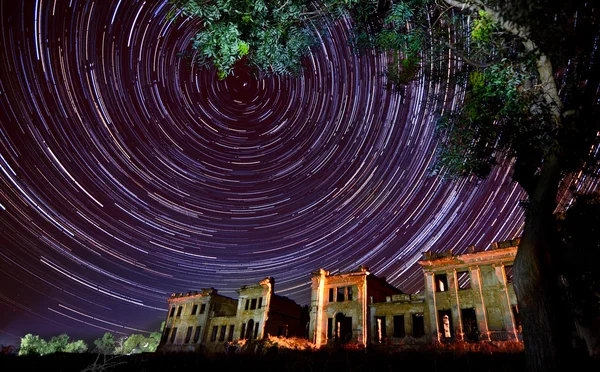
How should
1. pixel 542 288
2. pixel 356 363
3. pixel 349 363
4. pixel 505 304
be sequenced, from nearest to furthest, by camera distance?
pixel 542 288 < pixel 349 363 < pixel 356 363 < pixel 505 304

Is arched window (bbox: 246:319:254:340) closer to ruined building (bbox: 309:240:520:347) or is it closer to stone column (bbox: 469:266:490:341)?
ruined building (bbox: 309:240:520:347)

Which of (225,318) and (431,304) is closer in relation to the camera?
(431,304)

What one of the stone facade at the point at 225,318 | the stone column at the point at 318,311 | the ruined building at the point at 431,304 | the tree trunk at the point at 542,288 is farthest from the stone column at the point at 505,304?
the stone facade at the point at 225,318

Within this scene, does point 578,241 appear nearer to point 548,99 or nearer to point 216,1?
point 548,99

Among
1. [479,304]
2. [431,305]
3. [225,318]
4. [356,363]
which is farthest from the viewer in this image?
[225,318]

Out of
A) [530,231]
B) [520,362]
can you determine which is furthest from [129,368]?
[530,231]

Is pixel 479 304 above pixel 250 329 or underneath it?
above

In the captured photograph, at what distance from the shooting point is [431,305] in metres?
30.3

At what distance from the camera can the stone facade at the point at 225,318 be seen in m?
41.5

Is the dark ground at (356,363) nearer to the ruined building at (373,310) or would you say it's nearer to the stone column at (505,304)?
the stone column at (505,304)

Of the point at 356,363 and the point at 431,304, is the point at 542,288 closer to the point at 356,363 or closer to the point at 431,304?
the point at 356,363

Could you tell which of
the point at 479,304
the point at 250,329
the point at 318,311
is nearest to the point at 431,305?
the point at 479,304

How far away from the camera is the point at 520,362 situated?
7.98m

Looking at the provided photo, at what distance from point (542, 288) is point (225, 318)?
146 ft
